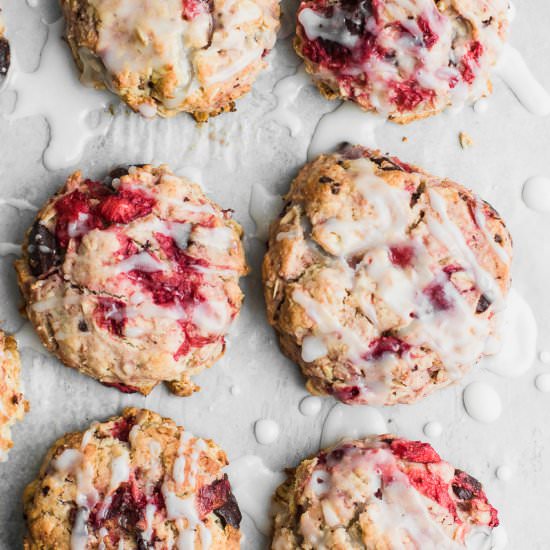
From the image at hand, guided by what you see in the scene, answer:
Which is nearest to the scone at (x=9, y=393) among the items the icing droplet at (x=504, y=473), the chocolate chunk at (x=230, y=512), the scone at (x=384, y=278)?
the chocolate chunk at (x=230, y=512)

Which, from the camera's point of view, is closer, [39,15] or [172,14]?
[172,14]

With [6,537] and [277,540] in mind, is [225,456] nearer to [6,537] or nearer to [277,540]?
[277,540]

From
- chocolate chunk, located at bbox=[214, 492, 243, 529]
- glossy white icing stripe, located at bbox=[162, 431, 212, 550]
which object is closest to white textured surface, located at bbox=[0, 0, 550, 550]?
chocolate chunk, located at bbox=[214, 492, 243, 529]

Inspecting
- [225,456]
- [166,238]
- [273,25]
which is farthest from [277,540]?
[273,25]

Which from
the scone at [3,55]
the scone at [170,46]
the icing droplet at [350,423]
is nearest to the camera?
the scone at [170,46]

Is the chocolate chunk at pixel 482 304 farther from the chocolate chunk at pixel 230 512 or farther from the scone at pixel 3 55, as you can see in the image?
the scone at pixel 3 55
